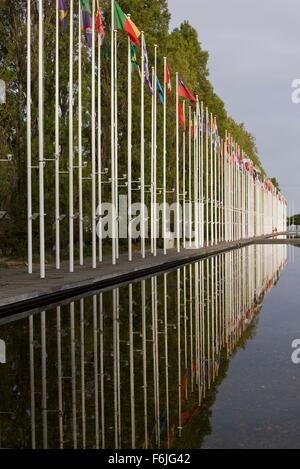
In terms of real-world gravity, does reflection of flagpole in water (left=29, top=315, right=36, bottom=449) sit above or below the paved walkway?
below

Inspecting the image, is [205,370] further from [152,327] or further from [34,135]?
[34,135]

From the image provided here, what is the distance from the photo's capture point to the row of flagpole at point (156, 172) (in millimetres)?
20422

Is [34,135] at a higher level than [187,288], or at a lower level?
higher

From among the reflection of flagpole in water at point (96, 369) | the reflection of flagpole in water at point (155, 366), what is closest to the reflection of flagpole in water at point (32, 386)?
the reflection of flagpole in water at point (96, 369)

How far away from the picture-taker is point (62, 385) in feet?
23.3

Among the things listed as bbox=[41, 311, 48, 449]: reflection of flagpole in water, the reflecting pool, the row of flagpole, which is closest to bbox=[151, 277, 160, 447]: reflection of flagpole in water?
the reflecting pool

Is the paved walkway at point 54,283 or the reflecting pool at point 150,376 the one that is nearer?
the reflecting pool at point 150,376

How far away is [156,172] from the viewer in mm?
38469

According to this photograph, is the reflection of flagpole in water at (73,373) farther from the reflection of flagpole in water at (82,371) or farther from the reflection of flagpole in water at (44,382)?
the reflection of flagpole in water at (44,382)

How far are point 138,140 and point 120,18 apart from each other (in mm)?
13437

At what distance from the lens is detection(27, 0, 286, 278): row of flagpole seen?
20.4m

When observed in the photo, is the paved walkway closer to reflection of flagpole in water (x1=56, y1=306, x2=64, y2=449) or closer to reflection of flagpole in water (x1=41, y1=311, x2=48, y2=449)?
reflection of flagpole in water (x1=41, y1=311, x2=48, y2=449)

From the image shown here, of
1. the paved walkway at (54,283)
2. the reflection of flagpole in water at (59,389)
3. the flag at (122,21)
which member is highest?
the flag at (122,21)
